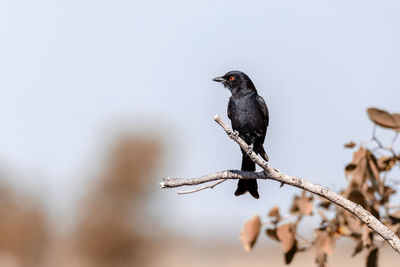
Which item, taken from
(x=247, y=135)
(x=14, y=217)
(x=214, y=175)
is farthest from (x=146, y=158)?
(x=214, y=175)

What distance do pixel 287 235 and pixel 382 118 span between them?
1132 millimetres

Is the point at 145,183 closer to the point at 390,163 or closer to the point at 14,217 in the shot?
the point at 14,217

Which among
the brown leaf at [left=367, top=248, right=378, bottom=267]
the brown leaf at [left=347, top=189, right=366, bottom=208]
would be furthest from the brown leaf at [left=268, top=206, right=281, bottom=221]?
the brown leaf at [left=367, top=248, right=378, bottom=267]

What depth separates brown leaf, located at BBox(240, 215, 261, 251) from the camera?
5.61 metres

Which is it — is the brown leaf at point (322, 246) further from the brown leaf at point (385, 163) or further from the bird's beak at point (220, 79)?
the bird's beak at point (220, 79)

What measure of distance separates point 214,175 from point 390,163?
1.73 metres

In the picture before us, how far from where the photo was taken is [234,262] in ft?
190

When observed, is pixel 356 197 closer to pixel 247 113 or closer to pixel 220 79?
pixel 247 113

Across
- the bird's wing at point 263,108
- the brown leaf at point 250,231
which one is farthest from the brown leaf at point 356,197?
the bird's wing at point 263,108

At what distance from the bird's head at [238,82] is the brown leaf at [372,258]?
2.12m

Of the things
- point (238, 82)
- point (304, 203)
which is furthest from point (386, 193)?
point (238, 82)

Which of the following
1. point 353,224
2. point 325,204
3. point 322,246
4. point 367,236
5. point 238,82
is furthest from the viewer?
point 238,82

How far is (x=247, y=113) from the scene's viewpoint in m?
6.72

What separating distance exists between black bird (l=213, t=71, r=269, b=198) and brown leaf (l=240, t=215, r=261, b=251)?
1008mm
